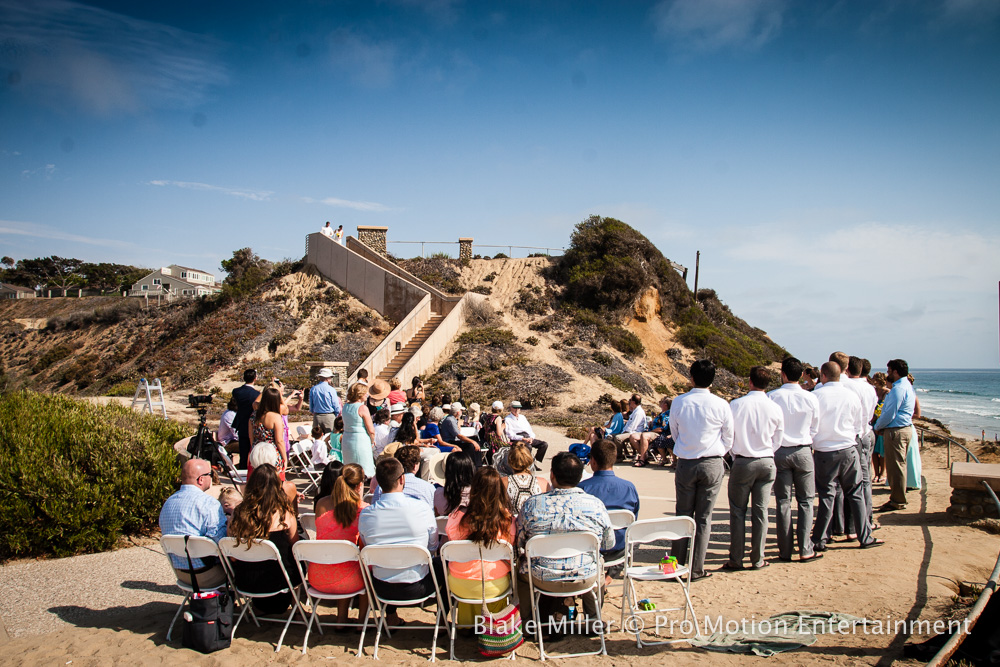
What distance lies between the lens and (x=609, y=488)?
4484 millimetres

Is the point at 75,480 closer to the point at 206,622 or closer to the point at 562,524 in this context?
the point at 206,622

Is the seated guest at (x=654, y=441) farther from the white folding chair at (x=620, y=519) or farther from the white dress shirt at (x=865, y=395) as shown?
the white folding chair at (x=620, y=519)

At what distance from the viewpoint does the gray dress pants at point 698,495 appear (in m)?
4.89

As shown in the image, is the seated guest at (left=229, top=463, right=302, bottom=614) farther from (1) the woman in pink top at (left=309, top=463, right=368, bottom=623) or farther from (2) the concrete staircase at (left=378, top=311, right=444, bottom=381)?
(2) the concrete staircase at (left=378, top=311, right=444, bottom=381)

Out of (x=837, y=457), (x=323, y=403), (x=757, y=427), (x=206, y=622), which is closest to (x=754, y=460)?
(x=757, y=427)

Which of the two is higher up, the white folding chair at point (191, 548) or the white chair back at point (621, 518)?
the white chair back at point (621, 518)

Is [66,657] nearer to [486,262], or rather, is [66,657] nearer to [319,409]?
[319,409]

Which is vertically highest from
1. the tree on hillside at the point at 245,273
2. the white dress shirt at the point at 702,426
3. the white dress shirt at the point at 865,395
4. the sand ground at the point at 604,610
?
the tree on hillside at the point at 245,273

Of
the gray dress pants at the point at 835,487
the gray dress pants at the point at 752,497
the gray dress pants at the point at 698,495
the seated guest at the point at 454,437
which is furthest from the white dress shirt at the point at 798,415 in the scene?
the seated guest at the point at 454,437

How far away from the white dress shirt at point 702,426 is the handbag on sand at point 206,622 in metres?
3.67

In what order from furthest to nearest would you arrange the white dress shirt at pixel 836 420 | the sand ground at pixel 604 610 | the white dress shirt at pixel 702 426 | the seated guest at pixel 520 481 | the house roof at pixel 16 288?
the house roof at pixel 16 288
the white dress shirt at pixel 836 420
the white dress shirt at pixel 702 426
the seated guest at pixel 520 481
the sand ground at pixel 604 610

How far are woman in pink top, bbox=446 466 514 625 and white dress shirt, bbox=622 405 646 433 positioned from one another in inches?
285

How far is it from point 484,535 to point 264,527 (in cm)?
156

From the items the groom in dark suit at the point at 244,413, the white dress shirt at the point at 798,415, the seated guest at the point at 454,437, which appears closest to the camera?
the white dress shirt at the point at 798,415
